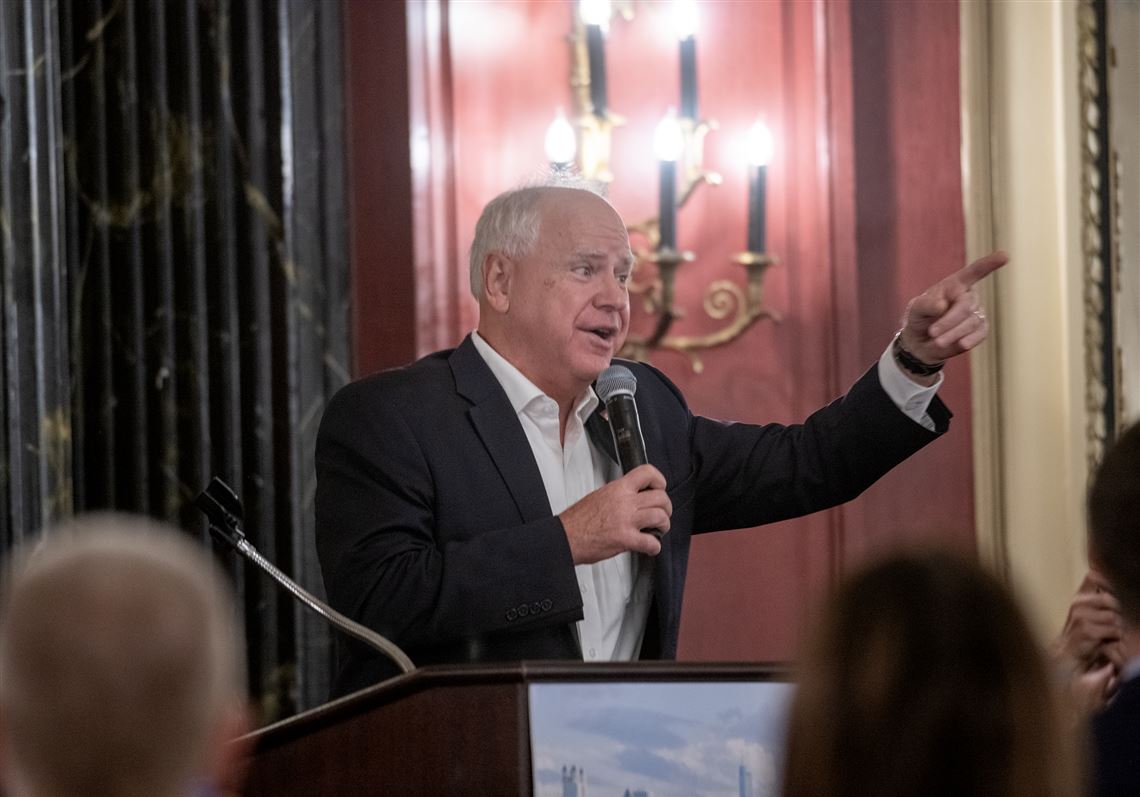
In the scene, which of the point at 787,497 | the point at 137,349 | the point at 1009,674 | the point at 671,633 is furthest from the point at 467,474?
the point at 1009,674

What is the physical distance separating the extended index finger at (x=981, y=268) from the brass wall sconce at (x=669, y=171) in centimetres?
123

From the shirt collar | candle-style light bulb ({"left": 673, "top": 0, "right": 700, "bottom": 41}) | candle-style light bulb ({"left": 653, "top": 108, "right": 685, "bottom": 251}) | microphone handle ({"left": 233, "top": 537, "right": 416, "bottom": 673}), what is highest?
candle-style light bulb ({"left": 673, "top": 0, "right": 700, "bottom": 41})

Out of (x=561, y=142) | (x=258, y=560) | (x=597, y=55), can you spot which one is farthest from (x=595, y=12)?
(x=258, y=560)

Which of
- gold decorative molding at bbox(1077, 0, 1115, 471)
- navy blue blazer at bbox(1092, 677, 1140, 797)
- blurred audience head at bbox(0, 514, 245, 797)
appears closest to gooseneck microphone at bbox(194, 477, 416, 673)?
navy blue blazer at bbox(1092, 677, 1140, 797)

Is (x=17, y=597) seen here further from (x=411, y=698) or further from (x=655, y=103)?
(x=655, y=103)

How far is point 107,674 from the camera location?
39.4 inches

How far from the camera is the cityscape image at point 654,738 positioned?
80.0 inches

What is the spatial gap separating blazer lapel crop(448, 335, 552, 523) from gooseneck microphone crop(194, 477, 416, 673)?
42 cm

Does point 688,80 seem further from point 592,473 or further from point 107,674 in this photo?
point 107,674

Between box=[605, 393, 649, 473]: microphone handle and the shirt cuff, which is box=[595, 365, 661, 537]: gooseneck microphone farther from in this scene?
the shirt cuff

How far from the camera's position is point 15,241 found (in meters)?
3.47

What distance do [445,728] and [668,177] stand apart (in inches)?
79.0

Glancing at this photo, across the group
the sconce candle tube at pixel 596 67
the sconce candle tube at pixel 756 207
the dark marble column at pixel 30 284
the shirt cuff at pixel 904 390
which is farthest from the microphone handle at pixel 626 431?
the dark marble column at pixel 30 284

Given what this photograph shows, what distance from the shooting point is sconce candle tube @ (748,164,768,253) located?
3799 millimetres
